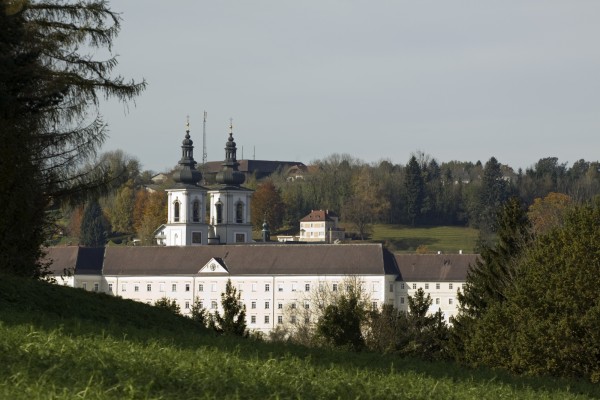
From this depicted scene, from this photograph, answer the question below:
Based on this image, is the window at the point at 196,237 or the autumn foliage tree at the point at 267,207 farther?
the autumn foliage tree at the point at 267,207

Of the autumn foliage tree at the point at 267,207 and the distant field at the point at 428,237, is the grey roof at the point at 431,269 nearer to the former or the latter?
the distant field at the point at 428,237

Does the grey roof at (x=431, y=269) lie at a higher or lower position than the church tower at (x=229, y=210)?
lower

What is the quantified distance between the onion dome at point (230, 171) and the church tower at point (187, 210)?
8.88 feet

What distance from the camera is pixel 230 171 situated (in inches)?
5842

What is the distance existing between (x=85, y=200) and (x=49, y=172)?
903 millimetres

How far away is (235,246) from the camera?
13725 cm

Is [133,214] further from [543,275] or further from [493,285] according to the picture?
[543,275]

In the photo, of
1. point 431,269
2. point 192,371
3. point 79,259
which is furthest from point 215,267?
point 192,371

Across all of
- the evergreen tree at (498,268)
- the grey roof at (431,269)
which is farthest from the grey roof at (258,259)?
the evergreen tree at (498,268)

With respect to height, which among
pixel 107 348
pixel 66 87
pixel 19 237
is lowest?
pixel 107 348

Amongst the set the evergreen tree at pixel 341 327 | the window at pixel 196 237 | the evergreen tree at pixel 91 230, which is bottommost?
the evergreen tree at pixel 341 327

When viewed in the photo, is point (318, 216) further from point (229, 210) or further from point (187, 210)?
point (187, 210)

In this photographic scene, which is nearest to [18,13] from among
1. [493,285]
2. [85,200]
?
[85,200]

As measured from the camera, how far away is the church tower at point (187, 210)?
14425 centimetres
